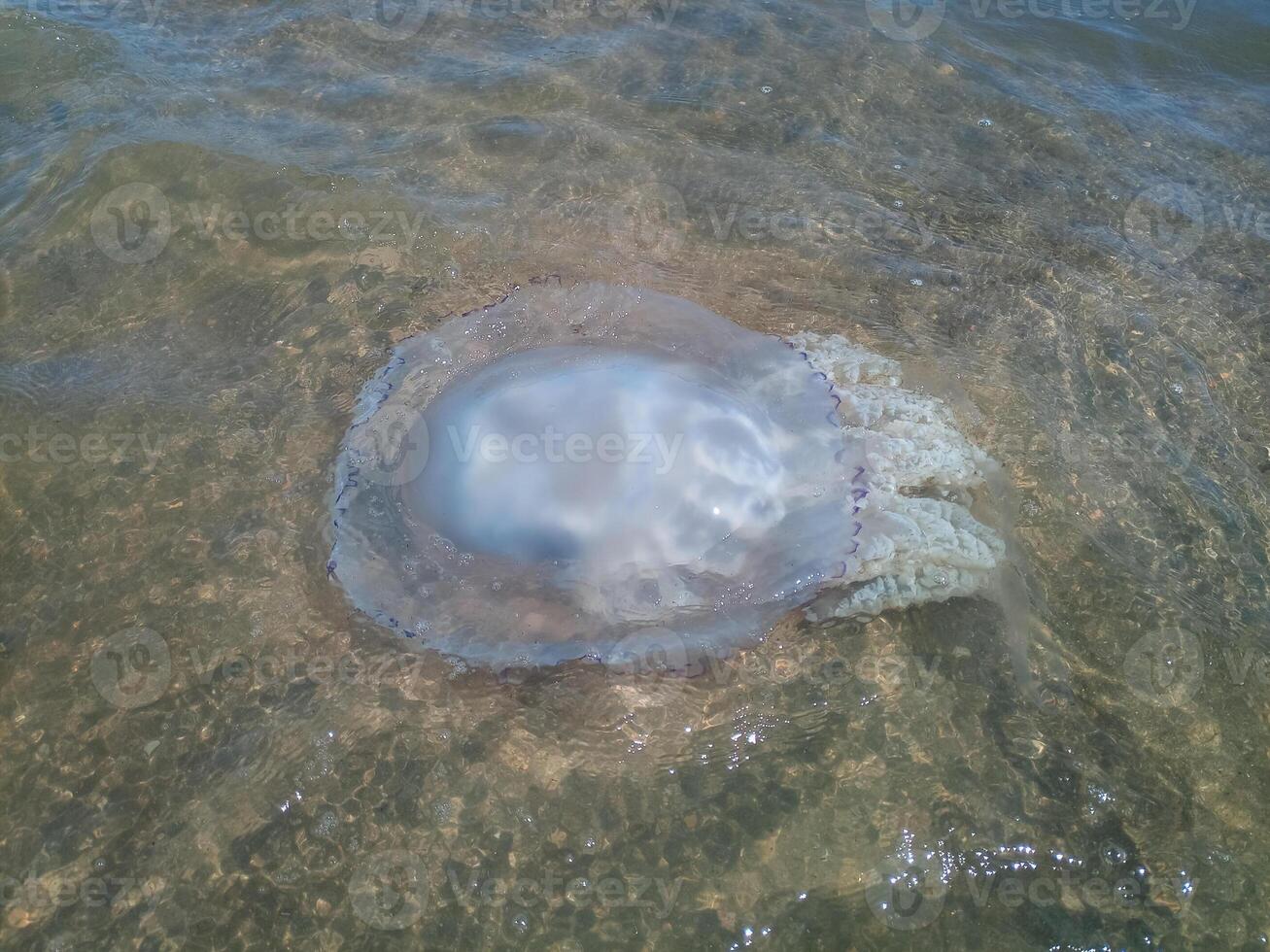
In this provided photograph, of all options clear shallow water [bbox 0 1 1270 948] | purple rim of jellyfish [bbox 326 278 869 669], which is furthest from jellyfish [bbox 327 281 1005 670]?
clear shallow water [bbox 0 1 1270 948]

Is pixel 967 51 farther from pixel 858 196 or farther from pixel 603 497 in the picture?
pixel 603 497

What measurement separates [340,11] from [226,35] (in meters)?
0.99

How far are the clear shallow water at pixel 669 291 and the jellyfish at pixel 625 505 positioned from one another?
0.27 m

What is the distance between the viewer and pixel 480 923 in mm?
3416

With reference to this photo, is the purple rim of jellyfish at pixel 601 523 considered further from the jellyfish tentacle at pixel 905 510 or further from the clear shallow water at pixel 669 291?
the clear shallow water at pixel 669 291

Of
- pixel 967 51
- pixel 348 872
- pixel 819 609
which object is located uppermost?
pixel 967 51

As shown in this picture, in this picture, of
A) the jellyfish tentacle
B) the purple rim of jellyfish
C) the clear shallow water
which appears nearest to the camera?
the clear shallow water

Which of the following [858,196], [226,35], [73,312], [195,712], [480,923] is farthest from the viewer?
[226,35]

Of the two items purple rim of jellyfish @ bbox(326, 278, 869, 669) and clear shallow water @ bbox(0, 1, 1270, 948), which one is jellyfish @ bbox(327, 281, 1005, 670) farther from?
clear shallow water @ bbox(0, 1, 1270, 948)

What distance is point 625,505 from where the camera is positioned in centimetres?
401

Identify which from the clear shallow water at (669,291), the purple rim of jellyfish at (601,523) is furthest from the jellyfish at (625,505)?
the clear shallow water at (669,291)

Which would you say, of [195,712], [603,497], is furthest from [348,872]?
[603,497]

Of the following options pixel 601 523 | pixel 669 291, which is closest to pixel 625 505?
pixel 601 523

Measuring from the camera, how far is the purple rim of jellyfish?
390cm
